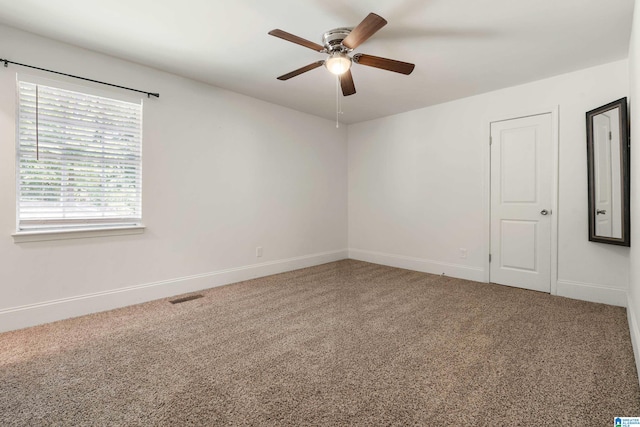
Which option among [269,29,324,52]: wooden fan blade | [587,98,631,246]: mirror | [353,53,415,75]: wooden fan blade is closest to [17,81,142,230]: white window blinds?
[269,29,324,52]: wooden fan blade

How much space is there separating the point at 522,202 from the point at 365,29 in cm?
288

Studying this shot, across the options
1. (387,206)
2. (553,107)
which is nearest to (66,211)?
(387,206)

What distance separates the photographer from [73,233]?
111 inches

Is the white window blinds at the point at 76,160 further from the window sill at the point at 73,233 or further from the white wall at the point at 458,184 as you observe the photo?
the white wall at the point at 458,184

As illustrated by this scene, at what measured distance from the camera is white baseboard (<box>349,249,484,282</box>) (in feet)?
13.5

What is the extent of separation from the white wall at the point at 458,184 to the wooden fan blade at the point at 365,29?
251 cm

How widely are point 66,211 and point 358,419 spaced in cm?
295

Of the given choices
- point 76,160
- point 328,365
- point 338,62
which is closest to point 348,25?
point 338,62

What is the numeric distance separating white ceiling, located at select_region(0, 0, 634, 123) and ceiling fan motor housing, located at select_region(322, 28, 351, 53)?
5cm

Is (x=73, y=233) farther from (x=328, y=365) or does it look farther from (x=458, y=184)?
(x=458, y=184)

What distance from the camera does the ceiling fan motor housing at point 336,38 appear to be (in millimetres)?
2432

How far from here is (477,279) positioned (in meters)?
4.05

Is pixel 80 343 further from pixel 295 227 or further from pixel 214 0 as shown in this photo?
pixel 295 227

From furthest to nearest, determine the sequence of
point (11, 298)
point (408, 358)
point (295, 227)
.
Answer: point (295, 227), point (11, 298), point (408, 358)
